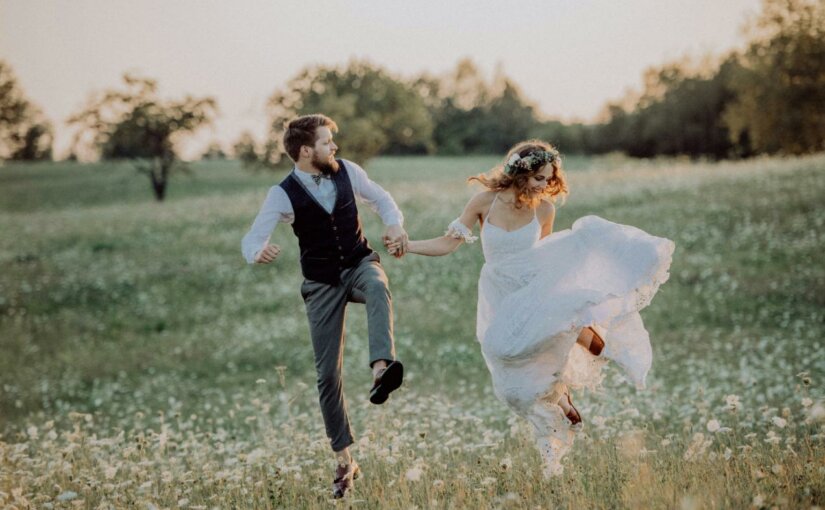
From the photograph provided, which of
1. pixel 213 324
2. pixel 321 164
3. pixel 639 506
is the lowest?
pixel 213 324

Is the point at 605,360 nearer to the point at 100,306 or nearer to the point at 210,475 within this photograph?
the point at 210,475

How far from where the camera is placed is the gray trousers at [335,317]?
6.09 meters

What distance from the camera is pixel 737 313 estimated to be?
14.6 m

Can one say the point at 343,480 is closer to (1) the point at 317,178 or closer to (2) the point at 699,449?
(1) the point at 317,178

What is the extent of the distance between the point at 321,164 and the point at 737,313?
10761 millimetres

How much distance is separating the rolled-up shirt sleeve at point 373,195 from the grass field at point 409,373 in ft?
4.99

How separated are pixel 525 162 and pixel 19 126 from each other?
3445 inches

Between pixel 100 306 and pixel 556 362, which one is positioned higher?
pixel 556 362

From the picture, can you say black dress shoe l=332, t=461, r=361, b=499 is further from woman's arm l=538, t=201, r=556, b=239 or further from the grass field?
woman's arm l=538, t=201, r=556, b=239

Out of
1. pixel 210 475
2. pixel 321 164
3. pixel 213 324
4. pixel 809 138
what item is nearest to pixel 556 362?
pixel 321 164

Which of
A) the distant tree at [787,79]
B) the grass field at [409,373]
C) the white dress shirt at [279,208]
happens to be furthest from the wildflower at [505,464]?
the distant tree at [787,79]

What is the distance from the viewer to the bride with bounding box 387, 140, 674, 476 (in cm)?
602

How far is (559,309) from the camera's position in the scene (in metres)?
5.95

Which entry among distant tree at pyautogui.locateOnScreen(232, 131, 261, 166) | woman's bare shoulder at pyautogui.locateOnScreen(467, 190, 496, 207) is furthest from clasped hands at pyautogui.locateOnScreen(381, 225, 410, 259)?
distant tree at pyautogui.locateOnScreen(232, 131, 261, 166)
